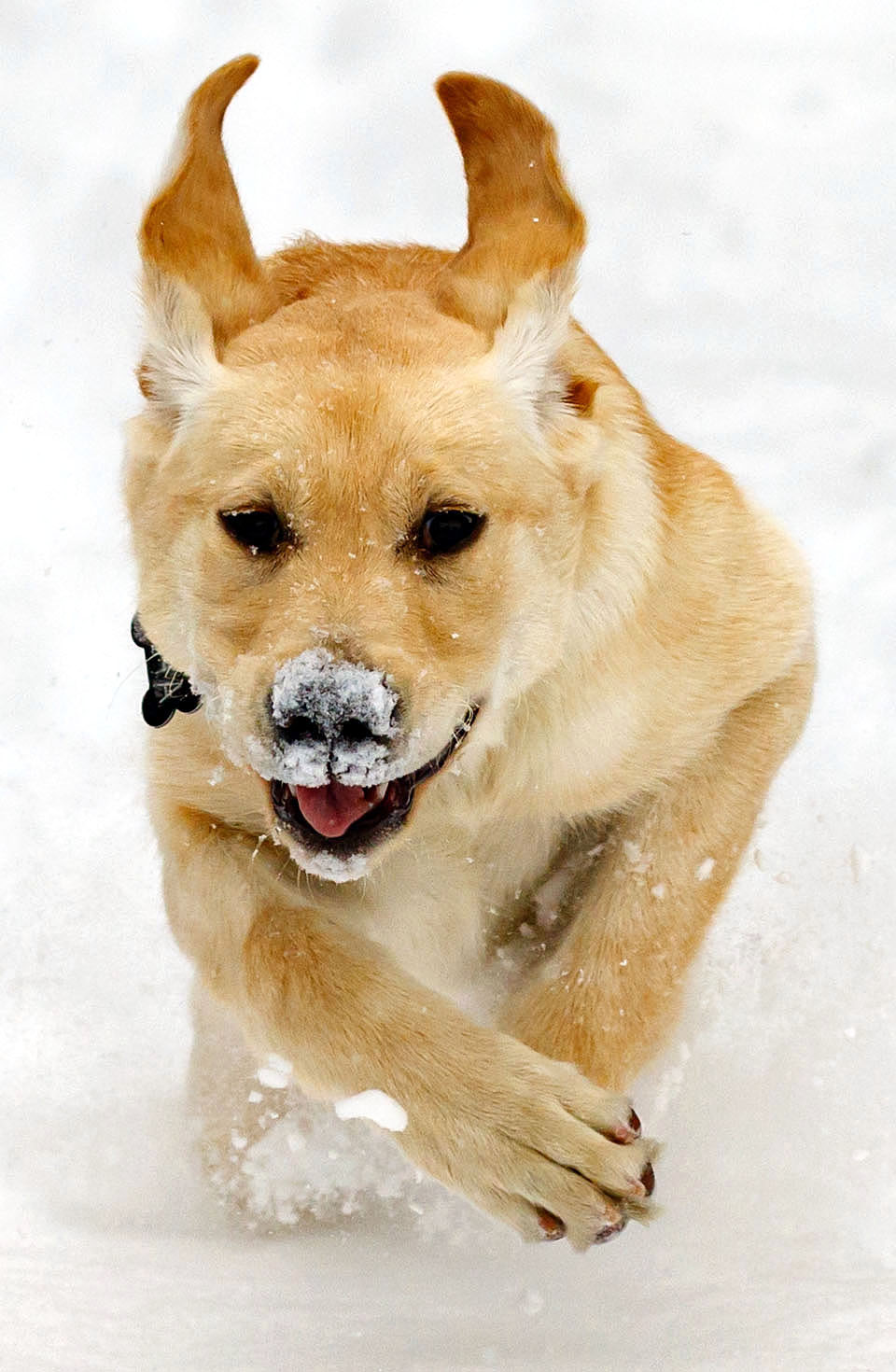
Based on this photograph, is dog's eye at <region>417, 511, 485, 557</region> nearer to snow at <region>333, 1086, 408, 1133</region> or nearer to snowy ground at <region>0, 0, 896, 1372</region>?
snow at <region>333, 1086, 408, 1133</region>

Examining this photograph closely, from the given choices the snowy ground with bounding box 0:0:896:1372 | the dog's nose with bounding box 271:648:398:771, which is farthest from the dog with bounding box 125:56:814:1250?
the snowy ground with bounding box 0:0:896:1372

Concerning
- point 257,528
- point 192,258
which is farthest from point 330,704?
point 192,258

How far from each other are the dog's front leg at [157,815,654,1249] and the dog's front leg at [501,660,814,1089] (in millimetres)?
394

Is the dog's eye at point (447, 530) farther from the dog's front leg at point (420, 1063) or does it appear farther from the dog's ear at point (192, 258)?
the dog's front leg at point (420, 1063)

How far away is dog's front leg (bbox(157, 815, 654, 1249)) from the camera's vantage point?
3174 millimetres

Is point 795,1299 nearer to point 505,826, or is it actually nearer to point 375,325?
point 505,826

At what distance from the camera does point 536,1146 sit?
3.20 metres

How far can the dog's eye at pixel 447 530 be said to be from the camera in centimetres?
307

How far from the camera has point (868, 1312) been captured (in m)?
3.28

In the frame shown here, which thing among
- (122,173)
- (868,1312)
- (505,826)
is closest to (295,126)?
(122,173)

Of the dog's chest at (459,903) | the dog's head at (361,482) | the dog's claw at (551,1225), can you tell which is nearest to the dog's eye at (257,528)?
the dog's head at (361,482)

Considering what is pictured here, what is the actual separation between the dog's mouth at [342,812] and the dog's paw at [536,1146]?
504 millimetres

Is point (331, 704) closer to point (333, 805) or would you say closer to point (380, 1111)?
point (333, 805)

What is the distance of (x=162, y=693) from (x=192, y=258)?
83cm
